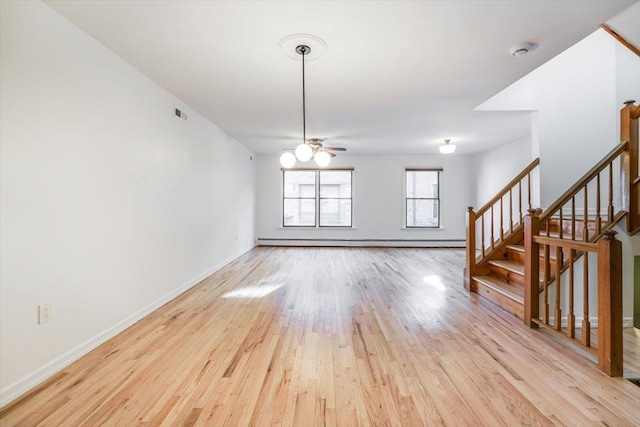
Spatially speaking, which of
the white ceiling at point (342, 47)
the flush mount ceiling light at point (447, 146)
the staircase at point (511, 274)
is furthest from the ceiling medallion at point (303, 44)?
the flush mount ceiling light at point (447, 146)

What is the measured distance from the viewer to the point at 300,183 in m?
8.27

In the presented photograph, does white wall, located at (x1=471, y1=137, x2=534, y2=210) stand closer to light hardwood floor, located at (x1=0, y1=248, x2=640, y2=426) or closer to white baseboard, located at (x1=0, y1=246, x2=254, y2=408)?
light hardwood floor, located at (x1=0, y1=248, x2=640, y2=426)

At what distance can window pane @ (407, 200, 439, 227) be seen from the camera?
819 centimetres

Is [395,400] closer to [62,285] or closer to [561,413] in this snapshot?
[561,413]

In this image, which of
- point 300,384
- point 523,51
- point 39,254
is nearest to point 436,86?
point 523,51

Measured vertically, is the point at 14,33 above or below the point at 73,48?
below

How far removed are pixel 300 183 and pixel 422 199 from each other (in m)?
3.50

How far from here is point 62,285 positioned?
2.09m

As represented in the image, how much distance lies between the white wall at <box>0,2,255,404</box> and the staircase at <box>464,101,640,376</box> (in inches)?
150

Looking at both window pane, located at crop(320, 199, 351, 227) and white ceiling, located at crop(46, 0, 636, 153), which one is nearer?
white ceiling, located at crop(46, 0, 636, 153)

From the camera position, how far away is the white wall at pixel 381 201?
8055 mm

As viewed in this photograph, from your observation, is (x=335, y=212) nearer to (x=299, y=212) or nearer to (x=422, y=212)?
(x=299, y=212)

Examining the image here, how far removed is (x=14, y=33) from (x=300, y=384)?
9.27ft

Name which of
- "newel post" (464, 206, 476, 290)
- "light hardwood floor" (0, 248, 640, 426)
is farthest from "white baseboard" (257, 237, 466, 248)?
"light hardwood floor" (0, 248, 640, 426)
